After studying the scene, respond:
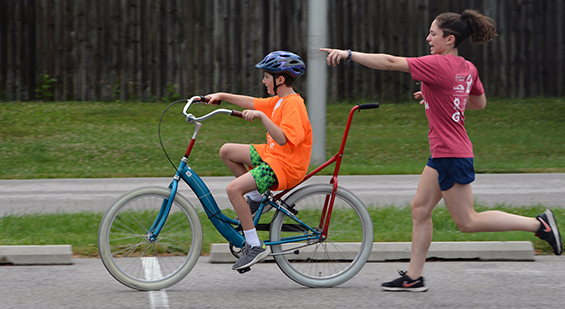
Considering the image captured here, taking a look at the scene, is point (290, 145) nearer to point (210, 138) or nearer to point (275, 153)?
point (275, 153)

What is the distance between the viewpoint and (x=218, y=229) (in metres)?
4.62

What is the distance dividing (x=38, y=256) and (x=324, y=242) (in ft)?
7.74

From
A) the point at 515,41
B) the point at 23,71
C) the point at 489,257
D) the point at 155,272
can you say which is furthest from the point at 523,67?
the point at 155,272

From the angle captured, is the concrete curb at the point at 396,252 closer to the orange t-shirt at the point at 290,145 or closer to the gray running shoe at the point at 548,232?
the gray running shoe at the point at 548,232

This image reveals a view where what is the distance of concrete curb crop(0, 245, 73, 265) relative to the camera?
209 inches

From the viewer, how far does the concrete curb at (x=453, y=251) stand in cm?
542

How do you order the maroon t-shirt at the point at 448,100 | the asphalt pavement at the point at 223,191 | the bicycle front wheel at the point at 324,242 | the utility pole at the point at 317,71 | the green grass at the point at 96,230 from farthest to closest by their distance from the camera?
1. the utility pole at the point at 317,71
2. the asphalt pavement at the point at 223,191
3. the green grass at the point at 96,230
4. the bicycle front wheel at the point at 324,242
5. the maroon t-shirt at the point at 448,100

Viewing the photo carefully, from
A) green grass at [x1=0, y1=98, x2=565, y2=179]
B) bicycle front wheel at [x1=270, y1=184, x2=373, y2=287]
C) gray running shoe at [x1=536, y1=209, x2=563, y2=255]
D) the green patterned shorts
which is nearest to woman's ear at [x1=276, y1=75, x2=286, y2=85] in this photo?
the green patterned shorts

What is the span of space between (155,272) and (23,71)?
32.5 ft

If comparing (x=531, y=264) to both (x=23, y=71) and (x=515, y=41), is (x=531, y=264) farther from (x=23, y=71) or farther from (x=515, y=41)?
(x=23, y=71)

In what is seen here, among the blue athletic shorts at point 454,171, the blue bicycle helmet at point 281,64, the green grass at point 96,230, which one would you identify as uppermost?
the blue bicycle helmet at point 281,64

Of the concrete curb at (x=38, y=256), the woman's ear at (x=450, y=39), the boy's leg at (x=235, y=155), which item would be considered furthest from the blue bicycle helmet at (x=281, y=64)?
the concrete curb at (x=38, y=256)

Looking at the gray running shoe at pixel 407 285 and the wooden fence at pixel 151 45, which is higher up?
the wooden fence at pixel 151 45

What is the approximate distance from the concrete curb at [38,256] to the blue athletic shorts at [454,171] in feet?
9.92
